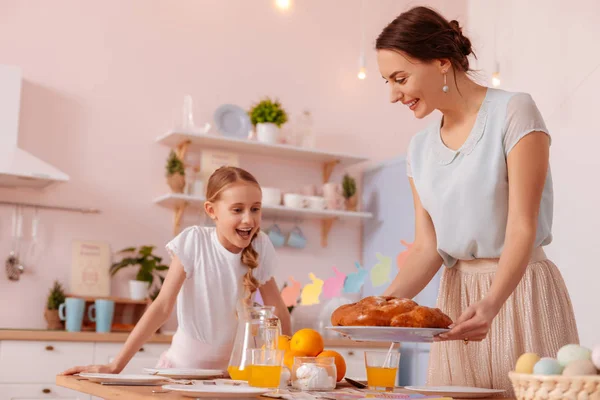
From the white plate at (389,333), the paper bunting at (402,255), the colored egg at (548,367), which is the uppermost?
the paper bunting at (402,255)

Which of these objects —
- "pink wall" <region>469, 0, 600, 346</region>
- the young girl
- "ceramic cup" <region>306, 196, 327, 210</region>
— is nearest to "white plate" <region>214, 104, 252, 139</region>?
"ceramic cup" <region>306, 196, 327, 210</region>

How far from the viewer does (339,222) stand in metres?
4.12

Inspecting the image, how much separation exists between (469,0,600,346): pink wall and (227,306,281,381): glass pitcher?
2259mm

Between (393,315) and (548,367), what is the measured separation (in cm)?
33

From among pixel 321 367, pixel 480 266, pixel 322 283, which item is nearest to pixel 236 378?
pixel 321 367

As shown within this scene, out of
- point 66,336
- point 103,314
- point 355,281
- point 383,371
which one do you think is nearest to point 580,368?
point 383,371

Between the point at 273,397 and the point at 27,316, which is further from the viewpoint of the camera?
the point at 27,316

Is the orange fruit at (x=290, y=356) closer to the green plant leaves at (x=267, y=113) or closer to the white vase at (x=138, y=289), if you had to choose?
the white vase at (x=138, y=289)

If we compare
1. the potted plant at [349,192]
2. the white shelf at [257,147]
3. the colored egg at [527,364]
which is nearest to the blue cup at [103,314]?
the white shelf at [257,147]

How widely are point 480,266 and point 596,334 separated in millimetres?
1904

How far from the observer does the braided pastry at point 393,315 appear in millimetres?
1225

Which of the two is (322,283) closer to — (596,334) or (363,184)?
(363,184)

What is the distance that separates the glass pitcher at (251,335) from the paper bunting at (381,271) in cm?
252

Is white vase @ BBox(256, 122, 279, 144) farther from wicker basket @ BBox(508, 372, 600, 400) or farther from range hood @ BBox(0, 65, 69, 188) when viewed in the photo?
wicker basket @ BBox(508, 372, 600, 400)
